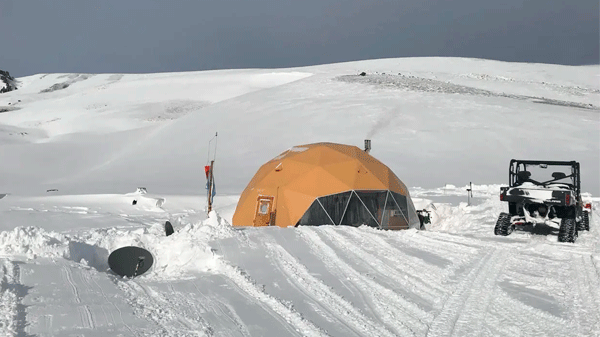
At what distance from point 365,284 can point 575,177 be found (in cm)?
797

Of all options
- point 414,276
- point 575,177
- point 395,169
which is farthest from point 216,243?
point 395,169

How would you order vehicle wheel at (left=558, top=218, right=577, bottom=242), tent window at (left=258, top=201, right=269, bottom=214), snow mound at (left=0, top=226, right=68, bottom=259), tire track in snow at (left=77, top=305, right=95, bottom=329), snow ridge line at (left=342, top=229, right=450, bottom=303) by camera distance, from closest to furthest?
1. tire track in snow at (left=77, top=305, right=95, bottom=329)
2. snow ridge line at (left=342, top=229, right=450, bottom=303)
3. snow mound at (left=0, top=226, right=68, bottom=259)
4. vehicle wheel at (left=558, top=218, right=577, bottom=242)
5. tent window at (left=258, top=201, right=269, bottom=214)

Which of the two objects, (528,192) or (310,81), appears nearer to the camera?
(528,192)

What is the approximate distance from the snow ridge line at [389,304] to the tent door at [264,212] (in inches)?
204

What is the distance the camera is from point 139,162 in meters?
30.2

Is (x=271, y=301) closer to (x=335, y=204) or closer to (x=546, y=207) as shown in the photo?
(x=335, y=204)

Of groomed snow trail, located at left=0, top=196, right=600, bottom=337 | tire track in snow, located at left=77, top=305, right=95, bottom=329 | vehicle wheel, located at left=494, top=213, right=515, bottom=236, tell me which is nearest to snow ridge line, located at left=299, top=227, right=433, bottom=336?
groomed snow trail, located at left=0, top=196, right=600, bottom=337

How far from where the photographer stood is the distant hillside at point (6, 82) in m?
73.7

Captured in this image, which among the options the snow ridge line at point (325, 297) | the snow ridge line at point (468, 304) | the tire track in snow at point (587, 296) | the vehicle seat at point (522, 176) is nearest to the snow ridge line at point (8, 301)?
the snow ridge line at point (325, 297)

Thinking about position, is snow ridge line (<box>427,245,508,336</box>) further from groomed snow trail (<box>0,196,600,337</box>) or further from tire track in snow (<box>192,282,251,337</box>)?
tire track in snow (<box>192,282,251,337</box>)

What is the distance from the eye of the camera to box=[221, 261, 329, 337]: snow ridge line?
4.65 metres

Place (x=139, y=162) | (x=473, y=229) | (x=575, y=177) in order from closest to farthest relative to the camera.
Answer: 1. (x=575, y=177)
2. (x=473, y=229)
3. (x=139, y=162)

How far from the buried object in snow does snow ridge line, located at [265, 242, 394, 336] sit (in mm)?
1964

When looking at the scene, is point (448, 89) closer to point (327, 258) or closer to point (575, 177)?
point (575, 177)
